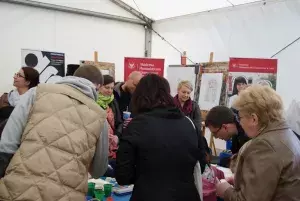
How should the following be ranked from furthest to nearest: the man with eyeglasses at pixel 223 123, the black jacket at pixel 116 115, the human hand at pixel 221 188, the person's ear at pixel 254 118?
the black jacket at pixel 116 115, the man with eyeglasses at pixel 223 123, the human hand at pixel 221 188, the person's ear at pixel 254 118

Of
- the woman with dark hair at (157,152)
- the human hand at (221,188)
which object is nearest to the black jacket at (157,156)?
the woman with dark hair at (157,152)

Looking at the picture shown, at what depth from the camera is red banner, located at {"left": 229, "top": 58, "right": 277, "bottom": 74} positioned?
12.9 ft

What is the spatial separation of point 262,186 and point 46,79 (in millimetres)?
3798

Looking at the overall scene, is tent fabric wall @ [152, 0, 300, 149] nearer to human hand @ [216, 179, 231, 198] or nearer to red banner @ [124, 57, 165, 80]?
red banner @ [124, 57, 165, 80]

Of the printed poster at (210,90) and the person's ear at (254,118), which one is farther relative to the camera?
the printed poster at (210,90)

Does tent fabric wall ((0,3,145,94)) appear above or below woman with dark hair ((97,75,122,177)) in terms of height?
above

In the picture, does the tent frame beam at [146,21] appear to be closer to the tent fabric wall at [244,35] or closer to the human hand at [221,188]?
the tent fabric wall at [244,35]

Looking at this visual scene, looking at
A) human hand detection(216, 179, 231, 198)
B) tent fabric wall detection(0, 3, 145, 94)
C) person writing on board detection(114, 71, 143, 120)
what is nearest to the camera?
human hand detection(216, 179, 231, 198)

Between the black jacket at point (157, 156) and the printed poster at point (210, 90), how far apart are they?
10.5 ft

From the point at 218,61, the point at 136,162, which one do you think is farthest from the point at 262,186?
the point at 218,61

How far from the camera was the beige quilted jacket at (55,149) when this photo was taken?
1229 millimetres

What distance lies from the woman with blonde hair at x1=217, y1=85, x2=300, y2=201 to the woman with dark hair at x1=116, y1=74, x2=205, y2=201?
0.24 meters

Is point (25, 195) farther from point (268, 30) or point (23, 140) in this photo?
point (268, 30)

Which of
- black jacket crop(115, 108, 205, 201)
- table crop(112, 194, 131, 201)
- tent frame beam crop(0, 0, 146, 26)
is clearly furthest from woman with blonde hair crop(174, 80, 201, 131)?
tent frame beam crop(0, 0, 146, 26)
